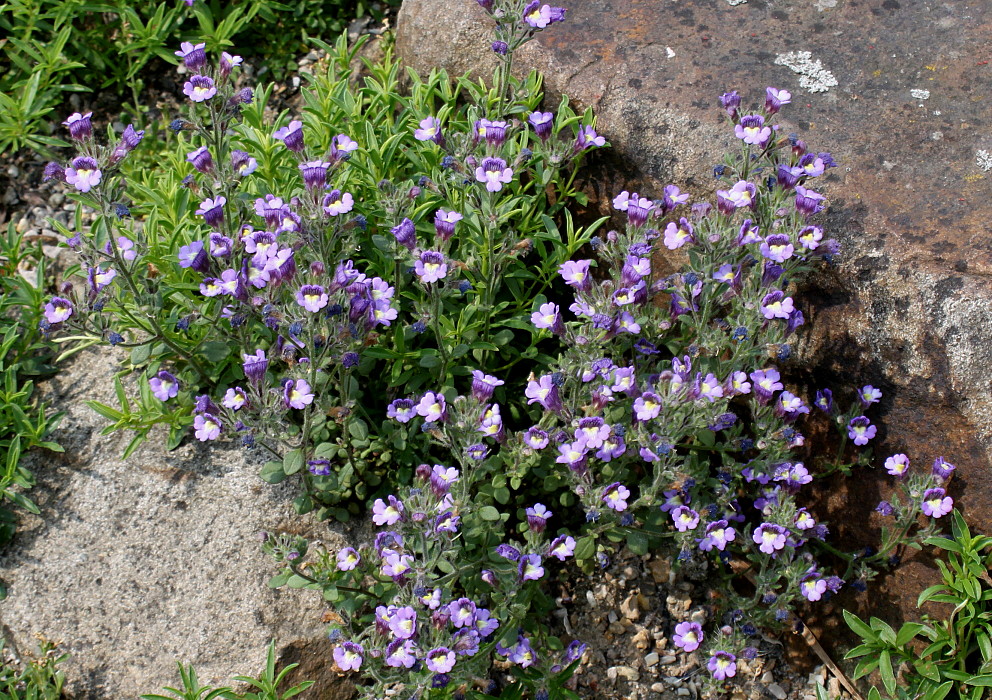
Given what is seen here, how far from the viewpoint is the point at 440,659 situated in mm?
3143

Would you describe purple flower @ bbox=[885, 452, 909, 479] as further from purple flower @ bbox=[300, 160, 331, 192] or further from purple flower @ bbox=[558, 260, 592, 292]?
purple flower @ bbox=[300, 160, 331, 192]

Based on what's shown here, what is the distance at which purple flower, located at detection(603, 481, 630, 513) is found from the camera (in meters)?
3.50

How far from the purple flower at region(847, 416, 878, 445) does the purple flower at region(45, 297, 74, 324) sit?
3206 millimetres

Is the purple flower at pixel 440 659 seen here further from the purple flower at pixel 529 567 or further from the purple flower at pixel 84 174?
the purple flower at pixel 84 174

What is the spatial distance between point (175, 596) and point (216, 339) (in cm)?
115

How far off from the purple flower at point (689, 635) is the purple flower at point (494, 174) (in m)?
2.04

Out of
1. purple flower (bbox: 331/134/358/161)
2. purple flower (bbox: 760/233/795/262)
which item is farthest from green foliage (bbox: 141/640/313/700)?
purple flower (bbox: 760/233/795/262)

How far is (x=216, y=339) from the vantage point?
4.08m

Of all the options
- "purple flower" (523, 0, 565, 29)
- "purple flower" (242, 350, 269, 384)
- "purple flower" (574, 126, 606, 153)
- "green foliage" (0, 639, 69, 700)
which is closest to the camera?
"purple flower" (242, 350, 269, 384)

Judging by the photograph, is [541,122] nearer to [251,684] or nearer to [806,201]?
[806,201]

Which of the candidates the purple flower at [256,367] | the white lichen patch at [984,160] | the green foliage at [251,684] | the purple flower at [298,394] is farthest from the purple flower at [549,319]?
the white lichen patch at [984,160]

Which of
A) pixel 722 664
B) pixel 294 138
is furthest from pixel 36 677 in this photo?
pixel 722 664

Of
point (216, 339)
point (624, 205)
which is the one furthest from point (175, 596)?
point (624, 205)

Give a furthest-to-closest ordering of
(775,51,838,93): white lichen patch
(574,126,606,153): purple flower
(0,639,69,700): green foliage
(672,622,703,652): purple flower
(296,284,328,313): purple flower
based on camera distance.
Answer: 1. (775,51,838,93): white lichen patch
2. (574,126,606,153): purple flower
3. (672,622,703,652): purple flower
4. (0,639,69,700): green foliage
5. (296,284,328,313): purple flower
